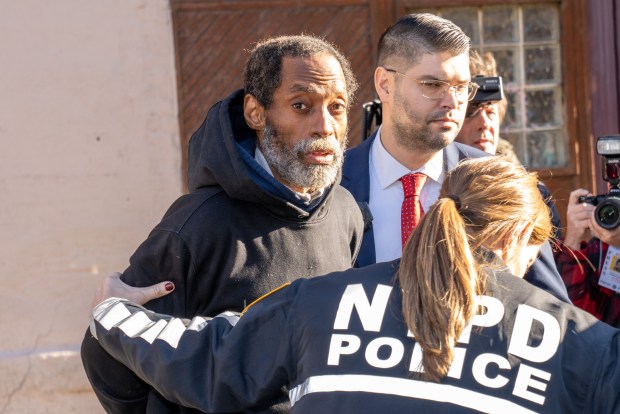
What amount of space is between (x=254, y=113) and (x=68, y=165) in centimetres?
249

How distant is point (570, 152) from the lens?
211 inches

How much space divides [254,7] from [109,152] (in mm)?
1025

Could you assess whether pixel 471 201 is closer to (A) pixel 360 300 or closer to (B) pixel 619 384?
(A) pixel 360 300

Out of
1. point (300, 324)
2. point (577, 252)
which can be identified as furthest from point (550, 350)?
point (577, 252)

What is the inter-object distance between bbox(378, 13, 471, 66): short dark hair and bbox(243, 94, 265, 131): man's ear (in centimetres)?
93

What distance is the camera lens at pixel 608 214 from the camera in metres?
3.68

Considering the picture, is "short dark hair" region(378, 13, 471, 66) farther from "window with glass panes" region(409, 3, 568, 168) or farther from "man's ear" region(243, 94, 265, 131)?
"window with glass panes" region(409, 3, 568, 168)

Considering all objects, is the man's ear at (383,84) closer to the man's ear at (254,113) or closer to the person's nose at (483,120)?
the person's nose at (483,120)

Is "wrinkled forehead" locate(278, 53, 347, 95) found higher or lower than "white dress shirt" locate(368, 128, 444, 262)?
higher

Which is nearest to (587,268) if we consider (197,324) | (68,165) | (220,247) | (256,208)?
(256,208)

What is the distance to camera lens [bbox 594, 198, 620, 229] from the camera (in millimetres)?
3684

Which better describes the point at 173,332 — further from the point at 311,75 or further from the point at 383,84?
the point at 383,84

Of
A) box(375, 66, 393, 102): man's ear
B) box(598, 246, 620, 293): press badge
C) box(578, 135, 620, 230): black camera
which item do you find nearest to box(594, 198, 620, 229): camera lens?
box(578, 135, 620, 230): black camera

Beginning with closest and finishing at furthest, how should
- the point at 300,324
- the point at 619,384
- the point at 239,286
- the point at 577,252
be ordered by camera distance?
the point at 619,384
the point at 300,324
the point at 239,286
the point at 577,252
